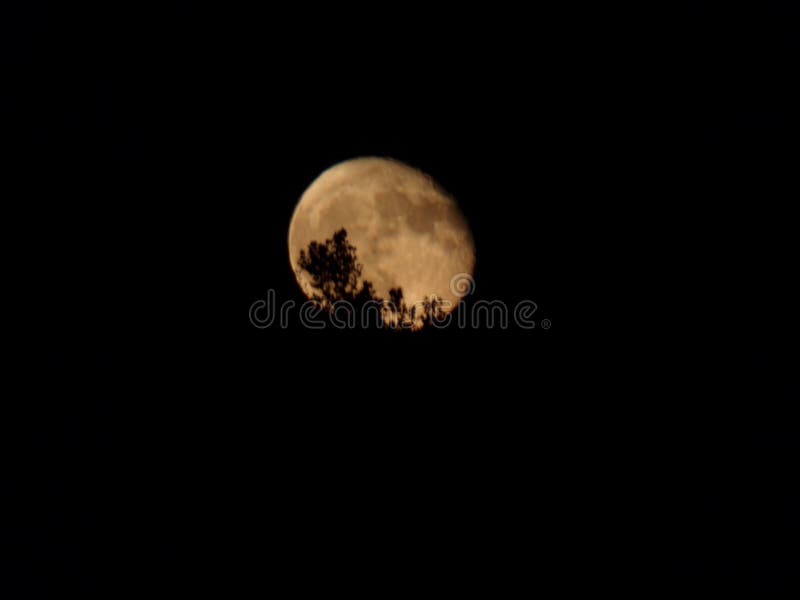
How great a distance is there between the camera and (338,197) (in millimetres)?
12398

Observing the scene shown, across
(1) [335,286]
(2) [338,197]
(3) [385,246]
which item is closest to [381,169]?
(2) [338,197]

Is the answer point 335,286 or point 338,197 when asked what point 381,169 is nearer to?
point 338,197

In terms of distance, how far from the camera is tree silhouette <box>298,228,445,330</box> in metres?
11.4

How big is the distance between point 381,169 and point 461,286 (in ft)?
10.5

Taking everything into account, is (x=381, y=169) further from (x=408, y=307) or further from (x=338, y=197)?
(x=408, y=307)

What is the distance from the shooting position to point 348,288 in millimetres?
11414

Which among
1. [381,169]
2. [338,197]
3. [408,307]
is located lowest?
[408,307]

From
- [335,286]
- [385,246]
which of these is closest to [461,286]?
[385,246]

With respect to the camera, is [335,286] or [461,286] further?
[461,286]

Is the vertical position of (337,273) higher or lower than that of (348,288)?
higher

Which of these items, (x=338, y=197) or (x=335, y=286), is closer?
(x=335, y=286)

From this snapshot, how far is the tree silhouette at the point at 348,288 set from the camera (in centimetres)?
1141

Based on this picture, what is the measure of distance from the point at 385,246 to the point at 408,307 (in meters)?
1.36

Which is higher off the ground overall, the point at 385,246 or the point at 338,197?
the point at 338,197
